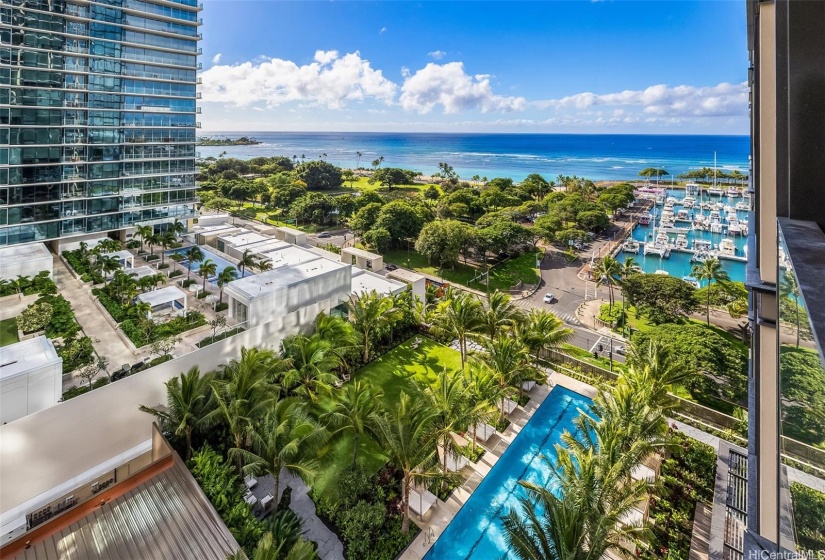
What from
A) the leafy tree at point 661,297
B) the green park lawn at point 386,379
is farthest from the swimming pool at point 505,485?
the leafy tree at point 661,297

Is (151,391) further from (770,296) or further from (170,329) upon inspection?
(770,296)

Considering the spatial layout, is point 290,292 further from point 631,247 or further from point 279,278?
point 631,247

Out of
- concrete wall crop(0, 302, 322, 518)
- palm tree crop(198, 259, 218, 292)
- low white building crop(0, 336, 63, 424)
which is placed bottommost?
concrete wall crop(0, 302, 322, 518)

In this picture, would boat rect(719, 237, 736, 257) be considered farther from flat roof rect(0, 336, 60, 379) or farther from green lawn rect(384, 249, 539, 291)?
flat roof rect(0, 336, 60, 379)

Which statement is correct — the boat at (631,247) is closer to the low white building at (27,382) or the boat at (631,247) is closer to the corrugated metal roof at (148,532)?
the corrugated metal roof at (148,532)

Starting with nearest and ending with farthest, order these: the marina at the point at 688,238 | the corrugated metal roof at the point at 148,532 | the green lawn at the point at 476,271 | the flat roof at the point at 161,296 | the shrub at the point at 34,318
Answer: the corrugated metal roof at the point at 148,532 < the shrub at the point at 34,318 < the flat roof at the point at 161,296 < the green lawn at the point at 476,271 < the marina at the point at 688,238

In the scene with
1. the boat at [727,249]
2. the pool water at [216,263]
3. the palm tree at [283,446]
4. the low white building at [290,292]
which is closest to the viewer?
the palm tree at [283,446]

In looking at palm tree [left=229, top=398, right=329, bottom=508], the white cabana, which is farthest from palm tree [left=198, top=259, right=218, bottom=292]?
palm tree [left=229, top=398, right=329, bottom=508]

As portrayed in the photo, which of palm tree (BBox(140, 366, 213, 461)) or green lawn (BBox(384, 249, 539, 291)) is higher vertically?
green lawn (BBox(384, 249, 539, 291))
